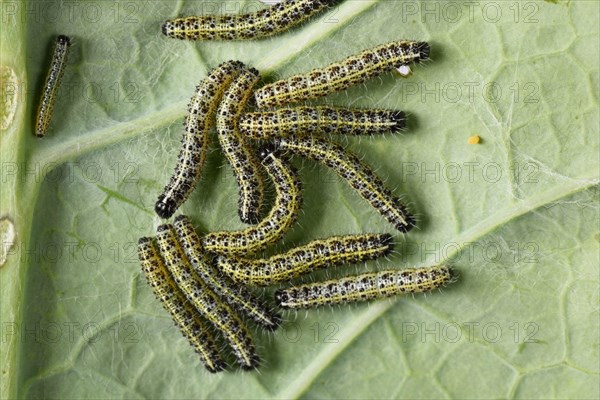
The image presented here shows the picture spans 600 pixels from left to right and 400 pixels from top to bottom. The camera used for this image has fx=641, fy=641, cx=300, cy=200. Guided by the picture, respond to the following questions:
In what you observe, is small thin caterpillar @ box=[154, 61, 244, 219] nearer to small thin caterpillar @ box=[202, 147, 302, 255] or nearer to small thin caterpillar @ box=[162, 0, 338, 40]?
small thin caterpillar @ box=[162, 0, 338, 40]

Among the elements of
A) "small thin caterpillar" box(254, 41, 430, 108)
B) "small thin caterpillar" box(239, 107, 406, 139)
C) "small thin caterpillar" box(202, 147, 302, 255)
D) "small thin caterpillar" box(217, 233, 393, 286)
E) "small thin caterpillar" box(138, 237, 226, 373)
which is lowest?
"small thin caterpillar" box(138, 237, 226, 373)

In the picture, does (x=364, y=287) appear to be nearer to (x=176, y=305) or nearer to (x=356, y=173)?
(x=356, y=173)

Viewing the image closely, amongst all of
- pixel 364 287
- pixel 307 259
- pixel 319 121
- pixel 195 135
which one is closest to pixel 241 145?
pixel 195 135

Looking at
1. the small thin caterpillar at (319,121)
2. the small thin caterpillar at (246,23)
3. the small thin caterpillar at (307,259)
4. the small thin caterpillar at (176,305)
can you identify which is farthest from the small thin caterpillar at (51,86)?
the small thin caterpillar at (307,259)

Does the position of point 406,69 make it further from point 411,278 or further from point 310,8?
point 411,278

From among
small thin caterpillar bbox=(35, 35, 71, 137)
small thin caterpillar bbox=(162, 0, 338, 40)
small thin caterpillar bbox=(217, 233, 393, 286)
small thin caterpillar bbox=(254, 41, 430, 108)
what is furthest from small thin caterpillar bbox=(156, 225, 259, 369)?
small thin caterpillar bbox=(162, 0, 338, 40)
